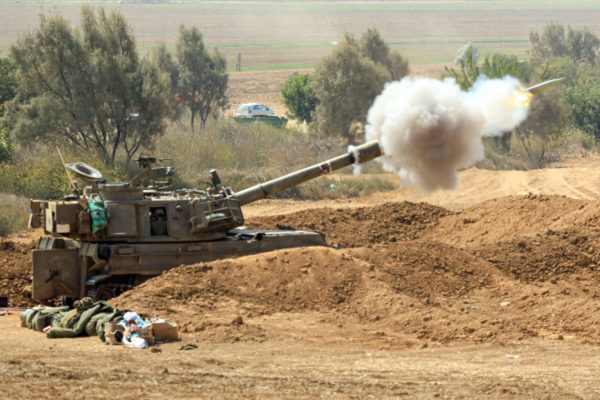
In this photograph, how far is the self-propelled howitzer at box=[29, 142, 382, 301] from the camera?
705 inches

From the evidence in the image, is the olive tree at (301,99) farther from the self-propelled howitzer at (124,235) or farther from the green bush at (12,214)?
the self-propelled howitzer at (124,235)

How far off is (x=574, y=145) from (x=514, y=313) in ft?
108

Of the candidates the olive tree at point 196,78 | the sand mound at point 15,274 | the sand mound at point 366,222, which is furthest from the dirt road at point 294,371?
the olive tree at point 196,78

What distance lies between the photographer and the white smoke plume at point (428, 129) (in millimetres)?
21266

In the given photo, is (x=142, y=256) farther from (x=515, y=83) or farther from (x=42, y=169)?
Result: (x=42, y=169)

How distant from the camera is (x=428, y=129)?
69.8 feet

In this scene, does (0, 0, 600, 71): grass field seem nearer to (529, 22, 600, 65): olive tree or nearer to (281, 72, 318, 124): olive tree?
(529, 22, 600, 65): olive tree

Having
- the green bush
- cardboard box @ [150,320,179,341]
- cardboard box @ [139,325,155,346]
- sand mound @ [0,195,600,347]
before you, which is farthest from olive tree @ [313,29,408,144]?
cardboard box @ [139,325,155,346]

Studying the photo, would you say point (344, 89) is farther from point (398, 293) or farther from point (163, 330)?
point (163, 330)

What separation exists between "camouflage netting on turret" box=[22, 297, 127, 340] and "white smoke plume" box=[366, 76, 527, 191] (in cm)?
840

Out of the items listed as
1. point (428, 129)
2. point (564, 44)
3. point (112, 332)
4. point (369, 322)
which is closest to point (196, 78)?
point (428, 129)

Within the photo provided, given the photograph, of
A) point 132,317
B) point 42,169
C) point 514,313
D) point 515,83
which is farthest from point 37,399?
point 42,169

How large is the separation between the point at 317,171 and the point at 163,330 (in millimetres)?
6724

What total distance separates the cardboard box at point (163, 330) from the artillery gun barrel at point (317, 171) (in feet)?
18.3
